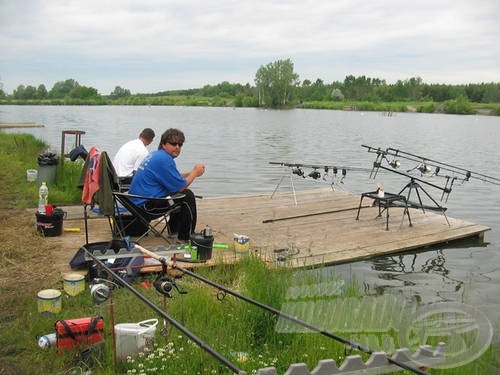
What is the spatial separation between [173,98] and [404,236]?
116900mm

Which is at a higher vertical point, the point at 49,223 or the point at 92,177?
the point at 92,177

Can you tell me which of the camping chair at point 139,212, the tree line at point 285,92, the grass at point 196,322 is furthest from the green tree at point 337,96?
the grass at point 196,322

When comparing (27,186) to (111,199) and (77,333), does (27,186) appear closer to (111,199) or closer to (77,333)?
(111,199)

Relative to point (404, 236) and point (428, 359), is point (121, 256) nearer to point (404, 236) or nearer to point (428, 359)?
point (428, 359)

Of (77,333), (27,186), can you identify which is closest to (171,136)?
(77,333)

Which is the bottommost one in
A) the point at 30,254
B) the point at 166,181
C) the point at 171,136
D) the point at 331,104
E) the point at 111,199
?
the point at 30,254

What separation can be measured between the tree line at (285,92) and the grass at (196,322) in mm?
82177

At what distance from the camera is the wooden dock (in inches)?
232

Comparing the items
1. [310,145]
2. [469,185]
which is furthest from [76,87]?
A: [469,185]

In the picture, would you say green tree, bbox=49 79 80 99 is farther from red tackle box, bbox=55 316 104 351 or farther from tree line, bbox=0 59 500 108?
red tackle box, bbox=55 316 104 351

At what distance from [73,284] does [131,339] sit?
116cm

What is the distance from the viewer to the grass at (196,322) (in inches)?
125

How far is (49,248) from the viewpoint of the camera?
539 centimetres

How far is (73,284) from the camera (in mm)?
4234
